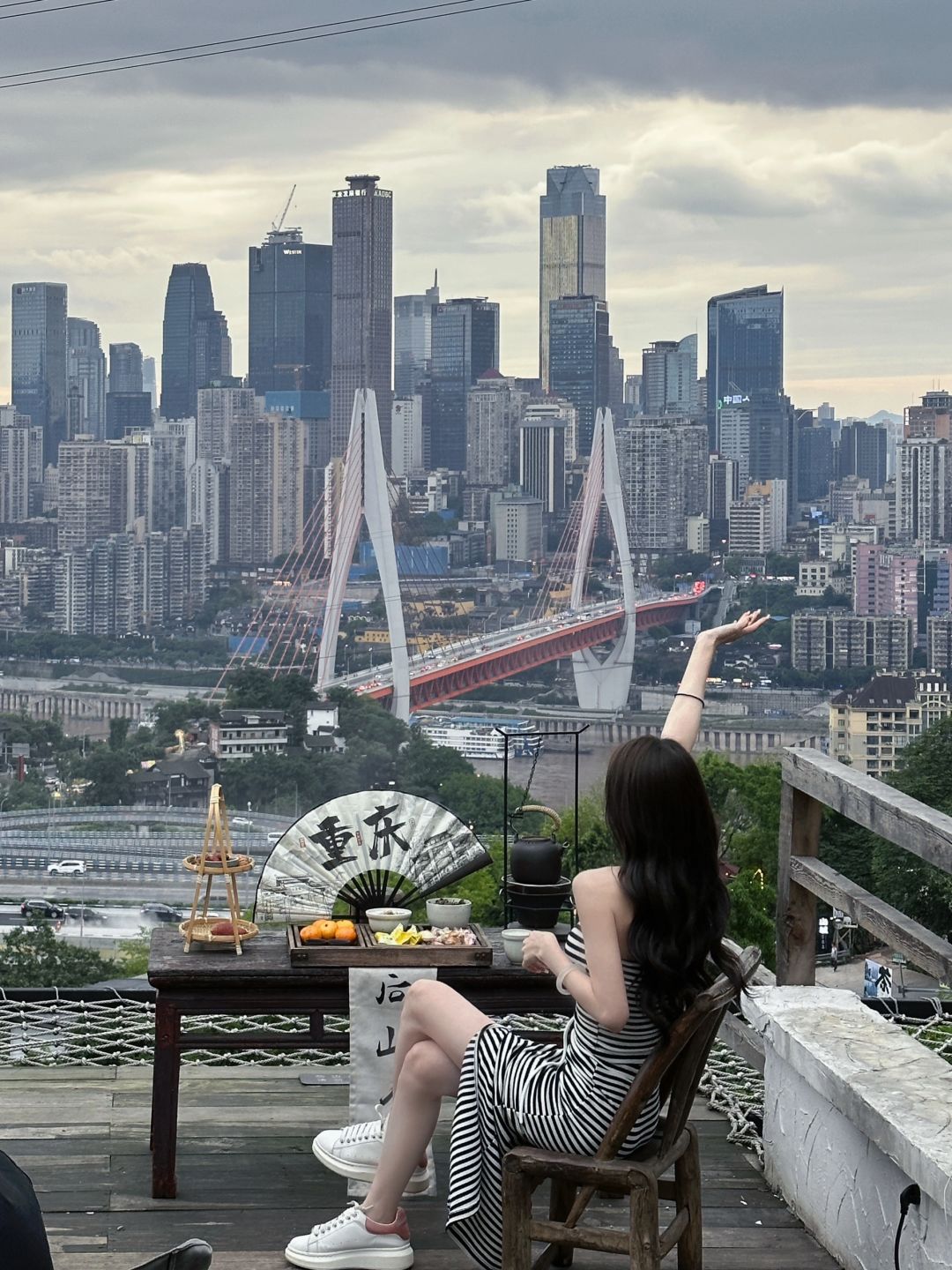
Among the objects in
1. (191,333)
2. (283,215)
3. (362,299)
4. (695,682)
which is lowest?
(695,682)

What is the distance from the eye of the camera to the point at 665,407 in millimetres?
48125

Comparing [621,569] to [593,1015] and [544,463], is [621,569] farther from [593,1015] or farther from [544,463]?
[593,1015]

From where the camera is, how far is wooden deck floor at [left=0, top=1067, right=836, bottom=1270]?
1585 mm

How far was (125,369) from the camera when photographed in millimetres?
48906

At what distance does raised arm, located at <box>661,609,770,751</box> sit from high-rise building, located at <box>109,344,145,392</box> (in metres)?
47.2

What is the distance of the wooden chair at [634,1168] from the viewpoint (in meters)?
1.31

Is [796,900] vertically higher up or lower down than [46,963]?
higher up

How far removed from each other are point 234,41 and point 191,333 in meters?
9.56

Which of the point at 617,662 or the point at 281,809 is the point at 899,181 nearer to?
the point at 617,662

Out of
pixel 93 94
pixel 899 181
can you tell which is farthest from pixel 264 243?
pixel 899 181

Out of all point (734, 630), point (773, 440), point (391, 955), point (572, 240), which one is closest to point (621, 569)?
point (773, 440)

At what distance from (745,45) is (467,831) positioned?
55625 mm

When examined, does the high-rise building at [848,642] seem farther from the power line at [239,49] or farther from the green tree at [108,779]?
the power line at [239,49]

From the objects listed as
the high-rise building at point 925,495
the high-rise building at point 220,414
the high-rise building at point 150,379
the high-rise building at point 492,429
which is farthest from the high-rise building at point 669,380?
the high-rise building at point 150,379
